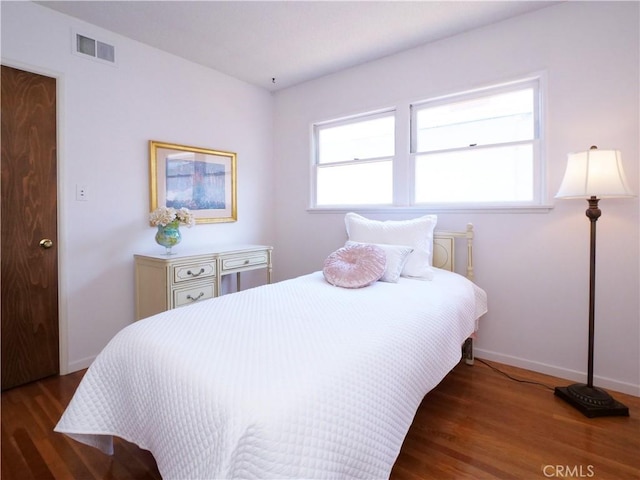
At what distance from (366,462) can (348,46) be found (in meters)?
2.89

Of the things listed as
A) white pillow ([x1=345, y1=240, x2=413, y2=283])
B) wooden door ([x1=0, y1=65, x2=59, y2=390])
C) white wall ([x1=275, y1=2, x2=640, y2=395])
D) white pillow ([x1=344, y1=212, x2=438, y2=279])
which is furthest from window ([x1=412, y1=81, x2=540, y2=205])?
wooden door ([x1=0, y1=65, x2=59, y2=390])

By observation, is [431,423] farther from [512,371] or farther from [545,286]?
[545,286]

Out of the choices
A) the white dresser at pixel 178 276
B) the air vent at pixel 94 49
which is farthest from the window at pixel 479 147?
the air vent at pixel 94 49

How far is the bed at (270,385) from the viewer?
0.91 m

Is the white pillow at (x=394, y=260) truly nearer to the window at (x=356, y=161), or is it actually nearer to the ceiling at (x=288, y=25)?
the window at (x=356, y=161)

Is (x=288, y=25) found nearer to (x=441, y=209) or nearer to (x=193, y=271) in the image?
(x=441, y=209)

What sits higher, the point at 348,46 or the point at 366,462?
the point at 348,46

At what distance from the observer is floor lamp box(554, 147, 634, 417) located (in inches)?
74.4

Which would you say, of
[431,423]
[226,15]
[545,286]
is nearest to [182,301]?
[431,423]

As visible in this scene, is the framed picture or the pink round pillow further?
the framed picture

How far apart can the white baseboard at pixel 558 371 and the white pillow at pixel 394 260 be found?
1.02 m

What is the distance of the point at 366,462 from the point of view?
107 cm

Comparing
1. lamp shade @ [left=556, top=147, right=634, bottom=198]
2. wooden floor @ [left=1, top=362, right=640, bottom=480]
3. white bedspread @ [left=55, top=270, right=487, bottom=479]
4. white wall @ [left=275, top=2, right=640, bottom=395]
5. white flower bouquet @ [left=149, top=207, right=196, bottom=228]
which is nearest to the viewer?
white bedspread @ [left=55, top=270, right=487, bottom=479]

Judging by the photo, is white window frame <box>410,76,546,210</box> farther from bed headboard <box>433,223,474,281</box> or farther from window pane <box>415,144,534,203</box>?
bed headboard <box>433,223,474,281</box>
